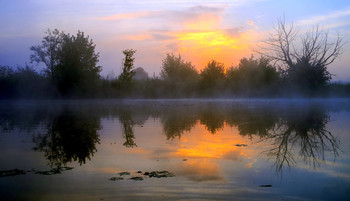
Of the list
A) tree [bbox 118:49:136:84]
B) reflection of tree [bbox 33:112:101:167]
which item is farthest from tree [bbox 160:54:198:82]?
reflection of tree [bbox 33:112:101:167]

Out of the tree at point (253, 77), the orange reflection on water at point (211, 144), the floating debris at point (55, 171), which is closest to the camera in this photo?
the floating debris at point (55, 171)

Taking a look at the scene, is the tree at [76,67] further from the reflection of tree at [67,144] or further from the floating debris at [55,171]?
the floating debris at [55,171]

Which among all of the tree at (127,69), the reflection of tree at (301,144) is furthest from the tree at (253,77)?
the reflection of tree at (301,144)

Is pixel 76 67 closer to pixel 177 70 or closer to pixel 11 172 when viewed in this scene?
pixel 177 70

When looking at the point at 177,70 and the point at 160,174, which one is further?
the point at 177,70

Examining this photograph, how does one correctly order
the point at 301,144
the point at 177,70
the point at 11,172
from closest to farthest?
the point at 11,172 → the point at 301,144 → the point at 177,70

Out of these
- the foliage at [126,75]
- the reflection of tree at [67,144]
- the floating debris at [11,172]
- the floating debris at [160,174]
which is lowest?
the floating debris at [11,172]

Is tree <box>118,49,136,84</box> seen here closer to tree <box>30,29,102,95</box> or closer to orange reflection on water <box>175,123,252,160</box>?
tree <box>30,29,102,95</box>

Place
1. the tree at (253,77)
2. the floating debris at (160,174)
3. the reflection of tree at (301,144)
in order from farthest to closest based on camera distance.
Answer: the tree at (253,77)
the reflection of tree at (301,144)
the floating debris at (160,174)

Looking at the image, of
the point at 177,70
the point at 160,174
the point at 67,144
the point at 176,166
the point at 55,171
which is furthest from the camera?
the point at 177,70

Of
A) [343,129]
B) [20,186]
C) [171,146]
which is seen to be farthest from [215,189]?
[343,129]

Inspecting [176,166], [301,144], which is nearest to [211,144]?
[301,144]

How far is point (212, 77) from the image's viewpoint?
54594mm

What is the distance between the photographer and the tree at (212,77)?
178 feet
